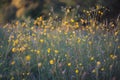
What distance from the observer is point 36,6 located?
9938 millimetres

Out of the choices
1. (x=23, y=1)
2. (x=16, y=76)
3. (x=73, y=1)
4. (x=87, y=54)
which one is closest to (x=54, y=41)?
(x=87, y=54)

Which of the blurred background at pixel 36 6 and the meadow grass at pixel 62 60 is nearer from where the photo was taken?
the meadow grass at pixel 62 60

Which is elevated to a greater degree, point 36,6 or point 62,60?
point 36,6

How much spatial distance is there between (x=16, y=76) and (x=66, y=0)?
5.41m

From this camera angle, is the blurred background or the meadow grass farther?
the blurred background

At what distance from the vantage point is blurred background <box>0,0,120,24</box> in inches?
370

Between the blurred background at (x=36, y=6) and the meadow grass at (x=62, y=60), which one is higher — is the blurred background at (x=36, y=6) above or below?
above

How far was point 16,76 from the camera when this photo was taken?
455 cm

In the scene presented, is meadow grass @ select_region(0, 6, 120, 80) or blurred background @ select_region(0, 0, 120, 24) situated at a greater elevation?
blurred background @ select_region(0, 0, 120, 24)

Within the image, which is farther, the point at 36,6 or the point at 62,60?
the point at 36,6

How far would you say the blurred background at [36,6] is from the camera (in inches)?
370

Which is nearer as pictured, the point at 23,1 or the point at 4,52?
the point at 4,52

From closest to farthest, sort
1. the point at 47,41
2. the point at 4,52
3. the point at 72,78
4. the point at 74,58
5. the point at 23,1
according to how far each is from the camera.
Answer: the point at 72,78
the point at 74,58
the point at 4,52
the point at 47,41
the point at 23,1

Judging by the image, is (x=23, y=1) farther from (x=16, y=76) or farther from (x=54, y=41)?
(x=16, y=76)
